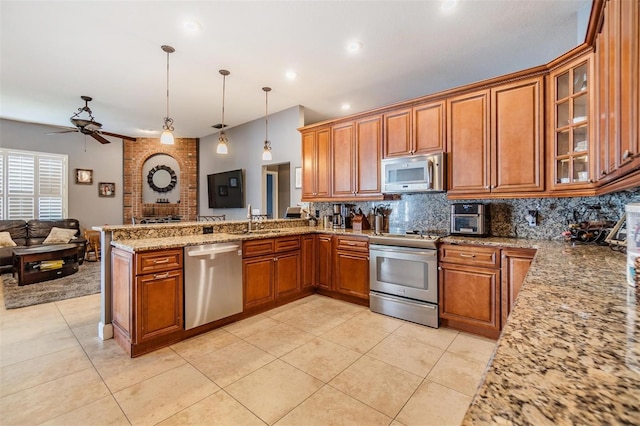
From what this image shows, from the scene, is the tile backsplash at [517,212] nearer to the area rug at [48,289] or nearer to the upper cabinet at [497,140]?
the upper cabinet at [497,140]

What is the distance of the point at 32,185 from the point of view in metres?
6.23

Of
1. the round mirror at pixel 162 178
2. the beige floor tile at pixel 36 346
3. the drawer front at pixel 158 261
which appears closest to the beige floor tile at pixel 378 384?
the drawer front at pixel 158 261

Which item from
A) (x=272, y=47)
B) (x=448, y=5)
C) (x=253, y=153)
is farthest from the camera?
(x=253, y=153)

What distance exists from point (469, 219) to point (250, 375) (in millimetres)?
2642

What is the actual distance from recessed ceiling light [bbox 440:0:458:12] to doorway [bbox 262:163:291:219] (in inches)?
181

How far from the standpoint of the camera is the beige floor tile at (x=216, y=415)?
1.68 meters

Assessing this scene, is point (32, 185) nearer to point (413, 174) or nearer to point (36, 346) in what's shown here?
point (36, 346)

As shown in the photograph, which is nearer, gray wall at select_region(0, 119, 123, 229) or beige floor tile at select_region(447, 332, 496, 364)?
beige floor tile at select_region(447, 332, 496, 364)

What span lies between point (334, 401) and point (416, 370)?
73 centimetres

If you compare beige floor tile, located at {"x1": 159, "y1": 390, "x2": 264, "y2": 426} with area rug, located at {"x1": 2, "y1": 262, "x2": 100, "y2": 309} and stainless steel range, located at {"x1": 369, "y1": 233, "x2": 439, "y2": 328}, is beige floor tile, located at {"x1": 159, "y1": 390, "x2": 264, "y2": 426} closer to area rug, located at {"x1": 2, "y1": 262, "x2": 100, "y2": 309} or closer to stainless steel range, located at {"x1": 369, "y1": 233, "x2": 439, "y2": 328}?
stainless steel range, located at {"x1": 369, "y1": 233, "x2": 439, "y2": 328}

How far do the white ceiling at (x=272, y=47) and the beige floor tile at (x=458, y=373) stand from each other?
9.76 ft

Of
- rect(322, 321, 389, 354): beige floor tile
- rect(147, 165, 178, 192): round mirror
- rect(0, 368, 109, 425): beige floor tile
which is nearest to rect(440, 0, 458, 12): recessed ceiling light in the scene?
rect(322, 321, 389, 354): beige floor tile

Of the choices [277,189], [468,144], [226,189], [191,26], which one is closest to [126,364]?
[191,26]

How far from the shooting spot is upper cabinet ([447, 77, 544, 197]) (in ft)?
8.91
